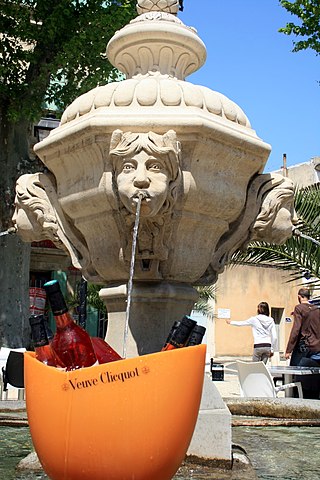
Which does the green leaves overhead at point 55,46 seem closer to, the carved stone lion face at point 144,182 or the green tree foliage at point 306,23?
the green tree foliage at point 306,23

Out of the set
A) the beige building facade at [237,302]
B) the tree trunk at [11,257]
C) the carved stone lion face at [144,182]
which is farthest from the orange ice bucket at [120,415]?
the beige building facade at [237,302]

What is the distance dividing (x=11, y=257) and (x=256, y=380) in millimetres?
5859

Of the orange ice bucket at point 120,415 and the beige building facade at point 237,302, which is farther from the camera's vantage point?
the beige building facade at point 237,302

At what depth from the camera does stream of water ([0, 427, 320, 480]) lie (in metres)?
2.47

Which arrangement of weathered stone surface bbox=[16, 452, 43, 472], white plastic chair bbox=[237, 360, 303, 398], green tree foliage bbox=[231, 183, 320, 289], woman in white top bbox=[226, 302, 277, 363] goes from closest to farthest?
1. weathered stone surface bbox=[16, 452, 43, 472]
2. white plastic chair bbox=[237, 360, 303, 398]
3. green tree foliage bbox=[231, 183, 320, 289]
4. woman in white top bbox=[226, 302, 277, 363]

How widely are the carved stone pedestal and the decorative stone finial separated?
1.48 meters

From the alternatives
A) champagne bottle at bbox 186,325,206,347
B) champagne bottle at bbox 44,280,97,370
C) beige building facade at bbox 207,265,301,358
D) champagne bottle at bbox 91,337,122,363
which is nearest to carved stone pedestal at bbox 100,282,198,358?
champagne bottle at bbox 91,337,122,363

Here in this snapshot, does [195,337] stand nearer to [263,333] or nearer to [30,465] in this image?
[30,465]

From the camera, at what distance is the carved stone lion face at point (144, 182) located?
2697 millimetres

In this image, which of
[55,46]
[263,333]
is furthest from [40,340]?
[55,46]

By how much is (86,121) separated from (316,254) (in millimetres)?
6501

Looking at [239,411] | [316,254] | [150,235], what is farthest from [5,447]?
[316,254]

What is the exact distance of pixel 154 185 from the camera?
2.71m

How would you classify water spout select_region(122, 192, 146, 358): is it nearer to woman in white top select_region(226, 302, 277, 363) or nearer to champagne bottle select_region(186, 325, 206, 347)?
champagne bottle select_region(186, 325, 206, 347)
